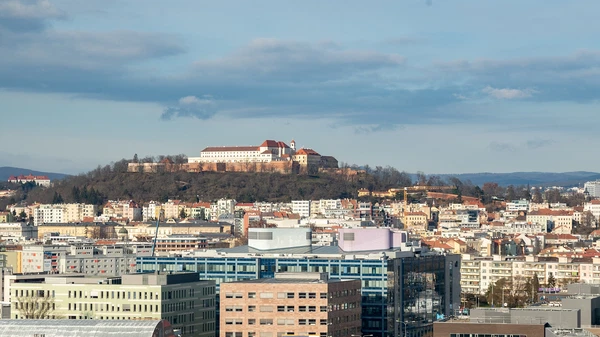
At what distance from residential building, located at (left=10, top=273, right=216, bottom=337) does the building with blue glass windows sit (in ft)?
24.4

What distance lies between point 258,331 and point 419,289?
1641cm

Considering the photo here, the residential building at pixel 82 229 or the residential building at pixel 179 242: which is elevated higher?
the residential building at pixel 82 229

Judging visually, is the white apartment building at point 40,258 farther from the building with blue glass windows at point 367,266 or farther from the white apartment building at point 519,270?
the building with blue glass windows at point 367,266

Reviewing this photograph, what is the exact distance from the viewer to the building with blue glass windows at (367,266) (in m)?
72.7

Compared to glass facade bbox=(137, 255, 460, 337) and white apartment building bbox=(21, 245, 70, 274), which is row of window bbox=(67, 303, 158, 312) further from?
white apartment building bbox=(21, 245, 70, 274)

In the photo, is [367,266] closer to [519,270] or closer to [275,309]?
[275,309]

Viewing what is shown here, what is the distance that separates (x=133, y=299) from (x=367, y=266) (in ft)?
45.9

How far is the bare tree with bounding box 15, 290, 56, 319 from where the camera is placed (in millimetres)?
65625

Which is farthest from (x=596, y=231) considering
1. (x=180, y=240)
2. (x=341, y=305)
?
(x=341, y=305)

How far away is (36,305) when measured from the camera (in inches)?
2621

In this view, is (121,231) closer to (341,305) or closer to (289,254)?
(289,254)

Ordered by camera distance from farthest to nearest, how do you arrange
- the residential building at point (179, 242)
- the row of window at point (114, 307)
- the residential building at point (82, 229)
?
the residential building at point (82, 229), the residential building at point (179, 242), the row of window at point (114, 307)

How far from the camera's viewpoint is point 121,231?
189375 mm

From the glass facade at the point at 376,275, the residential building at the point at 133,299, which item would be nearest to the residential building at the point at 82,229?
the glass facade at the point at 376,275
